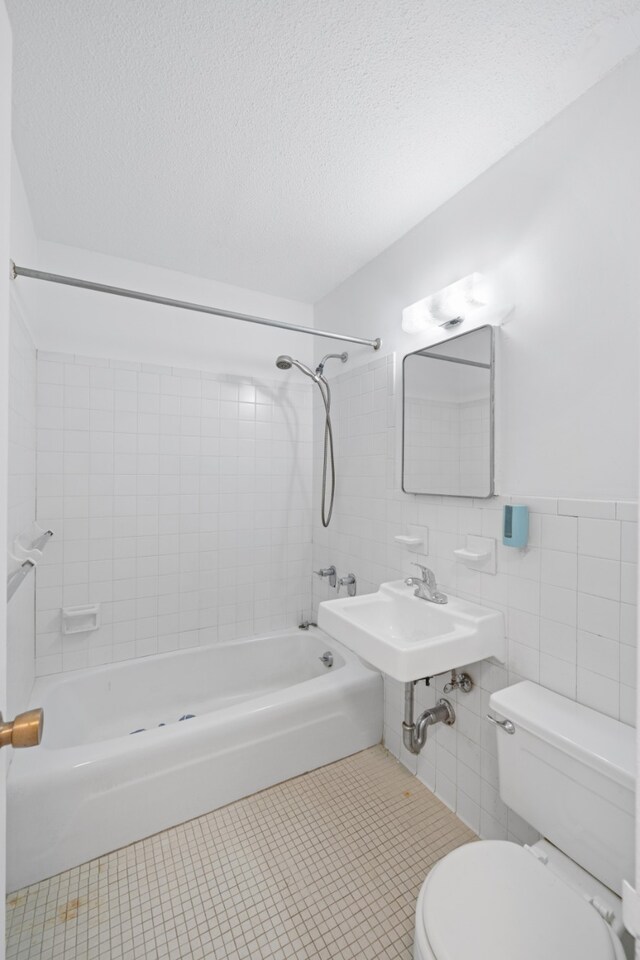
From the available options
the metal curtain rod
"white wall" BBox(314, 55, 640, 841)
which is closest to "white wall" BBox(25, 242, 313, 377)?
the metal curtain rod

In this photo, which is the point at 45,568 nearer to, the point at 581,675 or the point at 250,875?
the point at 250,875

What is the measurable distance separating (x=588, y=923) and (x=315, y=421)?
2.37 meters

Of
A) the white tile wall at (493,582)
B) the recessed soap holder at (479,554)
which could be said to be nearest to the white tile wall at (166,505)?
the white tile wall at (493,582)

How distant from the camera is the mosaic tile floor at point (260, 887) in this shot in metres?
1.22

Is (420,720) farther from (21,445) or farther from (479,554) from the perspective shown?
(21,445)

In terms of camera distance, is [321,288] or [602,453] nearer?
[602,453]

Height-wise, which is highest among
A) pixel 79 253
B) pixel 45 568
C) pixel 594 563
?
pixel 79 253

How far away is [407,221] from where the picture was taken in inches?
74.7

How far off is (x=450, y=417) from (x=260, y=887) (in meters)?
1.79

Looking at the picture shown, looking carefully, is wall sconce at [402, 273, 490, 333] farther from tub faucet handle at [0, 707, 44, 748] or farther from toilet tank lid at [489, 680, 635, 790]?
tub faucet handle at [0, 707, 44, 748]

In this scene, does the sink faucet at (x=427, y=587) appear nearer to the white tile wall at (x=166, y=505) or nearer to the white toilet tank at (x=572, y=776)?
the white toilet tank at (x=572, y=776)

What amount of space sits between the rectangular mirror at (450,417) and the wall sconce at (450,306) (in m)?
0.09

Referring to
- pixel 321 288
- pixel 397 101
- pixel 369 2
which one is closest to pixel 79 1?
pixel 369 2

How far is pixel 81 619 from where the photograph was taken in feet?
6.93
